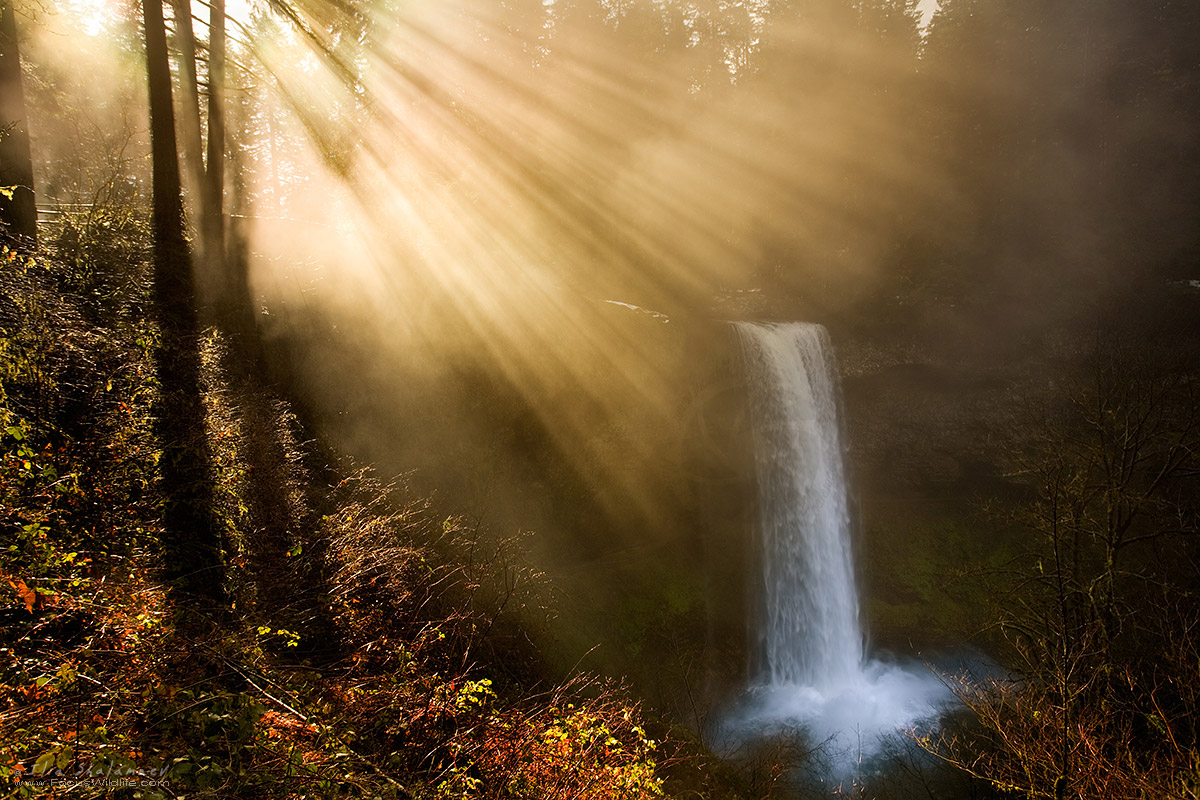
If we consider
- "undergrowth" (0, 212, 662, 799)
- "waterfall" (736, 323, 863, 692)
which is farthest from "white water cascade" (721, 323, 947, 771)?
"undergrowth" (0, 212, 662, 799)

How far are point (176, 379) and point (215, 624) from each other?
362 cm

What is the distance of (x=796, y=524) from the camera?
13414 mm

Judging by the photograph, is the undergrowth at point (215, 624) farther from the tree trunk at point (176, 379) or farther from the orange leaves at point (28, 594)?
the tree trunk at point (176, 379)

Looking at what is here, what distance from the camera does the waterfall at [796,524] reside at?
12.9m

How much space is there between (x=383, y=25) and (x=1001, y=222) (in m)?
19.7

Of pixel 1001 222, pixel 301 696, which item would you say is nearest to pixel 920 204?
pixel 1001 222

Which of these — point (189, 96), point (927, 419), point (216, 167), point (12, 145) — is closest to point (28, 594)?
point (12, 145)

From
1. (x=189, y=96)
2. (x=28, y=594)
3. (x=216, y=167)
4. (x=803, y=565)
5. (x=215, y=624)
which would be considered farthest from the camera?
(x=803, y=565)

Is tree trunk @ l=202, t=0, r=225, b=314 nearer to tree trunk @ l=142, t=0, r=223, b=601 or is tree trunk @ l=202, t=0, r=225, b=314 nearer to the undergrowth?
tree trunk @ l=142, t=0, r=223, b=601

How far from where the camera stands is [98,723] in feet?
8.00

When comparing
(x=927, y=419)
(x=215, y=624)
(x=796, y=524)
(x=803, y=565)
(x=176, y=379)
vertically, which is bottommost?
(x=803, y=565)

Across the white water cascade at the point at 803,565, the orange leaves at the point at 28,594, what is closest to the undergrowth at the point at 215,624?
the orange leaves at the point at 28,594

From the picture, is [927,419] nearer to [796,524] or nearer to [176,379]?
[796,524]

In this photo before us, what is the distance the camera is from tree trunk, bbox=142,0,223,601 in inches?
169
